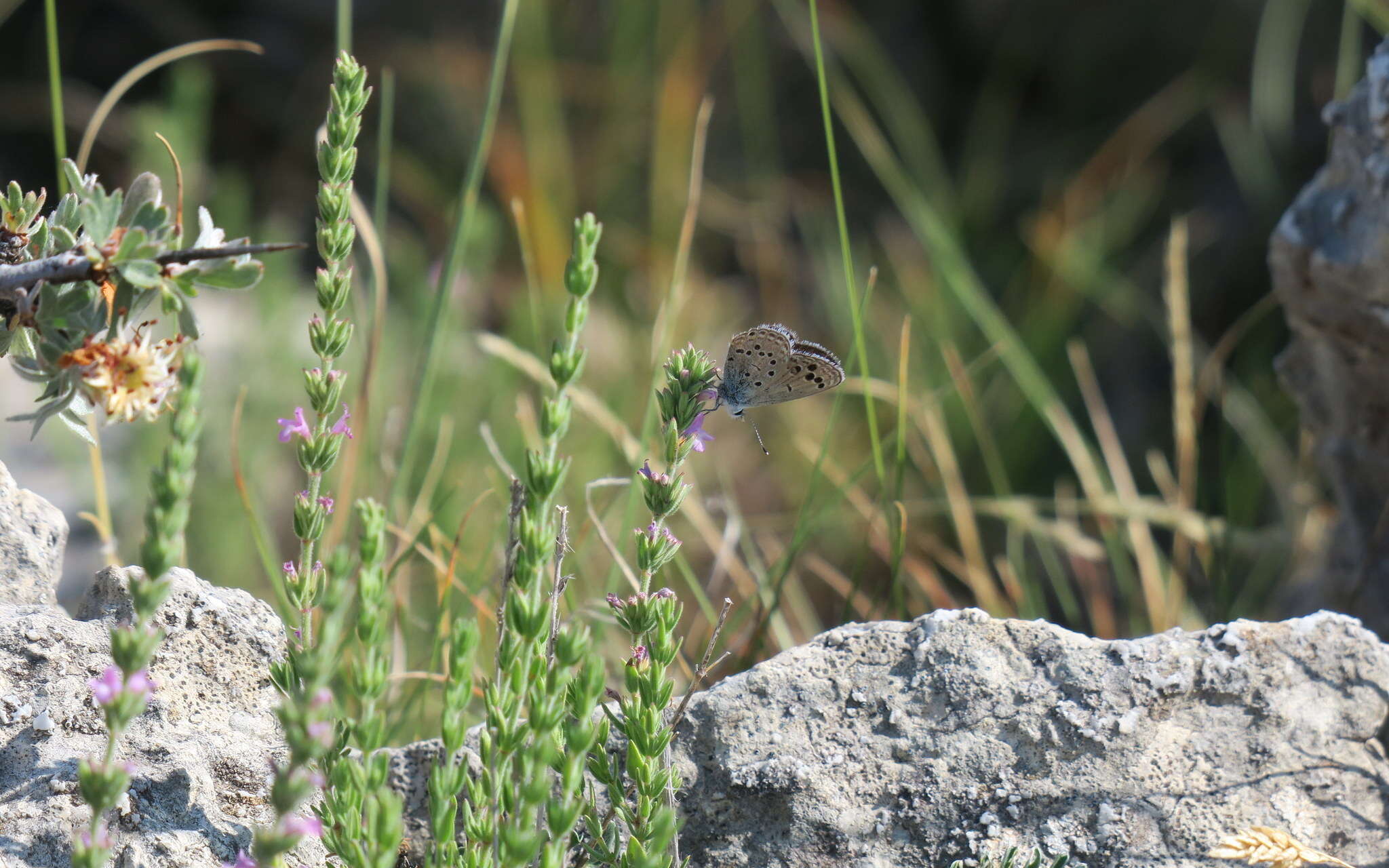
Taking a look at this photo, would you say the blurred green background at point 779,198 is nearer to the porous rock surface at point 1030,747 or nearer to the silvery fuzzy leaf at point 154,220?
the porous rock surface at point 1030,747

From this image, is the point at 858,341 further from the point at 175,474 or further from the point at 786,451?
the point at 786,451

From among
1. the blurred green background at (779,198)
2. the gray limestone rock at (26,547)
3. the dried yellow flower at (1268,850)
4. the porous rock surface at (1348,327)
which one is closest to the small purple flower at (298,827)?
the gray limestone rock at (26,547)

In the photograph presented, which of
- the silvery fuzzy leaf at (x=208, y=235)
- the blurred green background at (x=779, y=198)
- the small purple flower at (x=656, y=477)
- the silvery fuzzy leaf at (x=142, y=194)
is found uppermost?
the blurred green background at (x=779, y=198)

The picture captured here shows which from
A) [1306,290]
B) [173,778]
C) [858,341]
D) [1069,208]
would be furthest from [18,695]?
[1069,208]

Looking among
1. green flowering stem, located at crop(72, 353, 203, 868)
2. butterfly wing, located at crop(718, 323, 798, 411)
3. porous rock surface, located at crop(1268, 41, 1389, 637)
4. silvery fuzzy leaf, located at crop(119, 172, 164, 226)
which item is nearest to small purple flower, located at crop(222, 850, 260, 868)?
green flowering stem, located at crop(72, 353, 203, 868)

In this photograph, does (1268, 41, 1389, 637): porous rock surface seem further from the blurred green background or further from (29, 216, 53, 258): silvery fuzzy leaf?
(29, 216, 53, 258): silvery fuzzy leaf

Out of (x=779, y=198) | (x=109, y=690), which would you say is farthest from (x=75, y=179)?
(x=779, y=198)

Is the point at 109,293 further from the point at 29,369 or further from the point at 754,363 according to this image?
the point at 754,363
